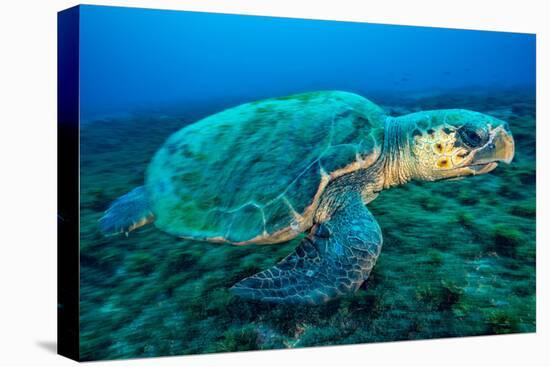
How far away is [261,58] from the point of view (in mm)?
5160

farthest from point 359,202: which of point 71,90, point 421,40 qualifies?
point 71,90

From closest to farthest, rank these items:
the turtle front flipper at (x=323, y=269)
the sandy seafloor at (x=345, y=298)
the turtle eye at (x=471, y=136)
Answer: the sandy seafloor at (x=345, y=298), the turtle front flipper at (x=323, y=269), the turtle eye at (x=471, y=136)

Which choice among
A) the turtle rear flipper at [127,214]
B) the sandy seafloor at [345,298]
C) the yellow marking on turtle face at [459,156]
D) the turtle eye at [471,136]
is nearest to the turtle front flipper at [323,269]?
the sandy seafloor at [345,298]

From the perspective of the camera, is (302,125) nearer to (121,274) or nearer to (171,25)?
(171,25)

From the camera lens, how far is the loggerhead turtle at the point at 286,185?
489 centimetres

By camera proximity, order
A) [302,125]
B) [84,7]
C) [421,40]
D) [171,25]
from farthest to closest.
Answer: [421,40]
[302,125]
[171,25]
[84,7]

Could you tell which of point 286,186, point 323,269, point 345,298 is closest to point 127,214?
point 286,186

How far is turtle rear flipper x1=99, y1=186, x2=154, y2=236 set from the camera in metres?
4.67

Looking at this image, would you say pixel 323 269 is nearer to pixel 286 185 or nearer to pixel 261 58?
pixel 286 185

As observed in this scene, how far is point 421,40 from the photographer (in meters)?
5.60

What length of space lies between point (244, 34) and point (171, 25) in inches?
21.2

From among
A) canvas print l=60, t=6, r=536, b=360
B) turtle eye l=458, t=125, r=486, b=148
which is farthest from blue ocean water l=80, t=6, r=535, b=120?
turtle eye l=458, t=125, r=486, b=148

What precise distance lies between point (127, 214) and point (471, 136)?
2539mm

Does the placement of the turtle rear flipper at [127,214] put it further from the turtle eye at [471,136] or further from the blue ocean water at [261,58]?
the turtle eye at [471,136]
